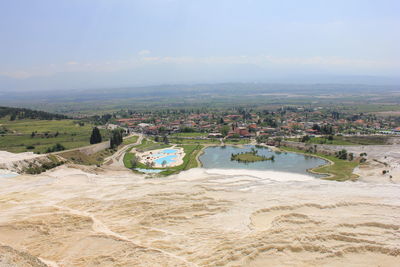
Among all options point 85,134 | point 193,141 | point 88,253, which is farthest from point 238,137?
point 88,253

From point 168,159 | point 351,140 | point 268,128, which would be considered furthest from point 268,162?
point 268,128

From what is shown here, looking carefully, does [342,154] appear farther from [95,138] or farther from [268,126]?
[95,138]

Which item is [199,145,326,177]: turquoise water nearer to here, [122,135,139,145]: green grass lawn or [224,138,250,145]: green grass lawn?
[224,138,250,145]: green grass lawn

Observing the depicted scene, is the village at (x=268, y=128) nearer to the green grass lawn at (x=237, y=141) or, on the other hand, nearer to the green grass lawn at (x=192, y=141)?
the green grass lawn at (x=237, y=141)

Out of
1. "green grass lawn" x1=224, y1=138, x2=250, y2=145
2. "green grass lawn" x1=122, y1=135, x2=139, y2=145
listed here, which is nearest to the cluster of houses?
"green grass lawn" x1=224, y1=138, x2=250, y2=145

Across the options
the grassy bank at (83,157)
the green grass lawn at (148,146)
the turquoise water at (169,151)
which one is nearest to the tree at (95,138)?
the grassy bank at (83,157)

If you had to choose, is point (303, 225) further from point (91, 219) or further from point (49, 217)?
point (49, 217)

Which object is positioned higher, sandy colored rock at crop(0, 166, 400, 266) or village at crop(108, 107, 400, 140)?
sandy colored rock at crop(0, 166, 400, 266)
